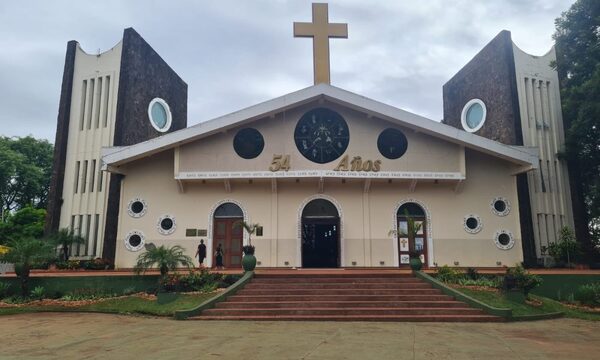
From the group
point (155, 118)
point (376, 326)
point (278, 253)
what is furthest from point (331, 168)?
point (155, 118)

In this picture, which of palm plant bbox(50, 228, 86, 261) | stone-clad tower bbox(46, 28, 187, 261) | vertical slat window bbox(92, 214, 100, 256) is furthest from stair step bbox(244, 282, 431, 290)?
palm plant bbox(50, 228, 86, 261)

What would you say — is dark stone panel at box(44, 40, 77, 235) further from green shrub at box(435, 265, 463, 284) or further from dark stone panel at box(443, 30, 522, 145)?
dark stone panel at box(443, 30, 522, 145)

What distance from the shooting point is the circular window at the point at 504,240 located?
19000 millimetres

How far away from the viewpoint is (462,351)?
7.42m

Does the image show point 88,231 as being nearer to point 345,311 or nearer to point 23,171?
point 345,311

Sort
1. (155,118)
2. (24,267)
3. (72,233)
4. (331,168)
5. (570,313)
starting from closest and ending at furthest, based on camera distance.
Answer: (570,313)
(24,267)
(331,168)
(72,233)
(155,118)

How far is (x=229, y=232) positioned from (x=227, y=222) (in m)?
0.42

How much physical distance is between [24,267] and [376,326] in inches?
433

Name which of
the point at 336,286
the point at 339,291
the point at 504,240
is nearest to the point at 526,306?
the point at 339,291

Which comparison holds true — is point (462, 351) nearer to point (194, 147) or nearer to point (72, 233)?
point (194, 147)

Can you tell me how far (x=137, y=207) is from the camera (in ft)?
62.8

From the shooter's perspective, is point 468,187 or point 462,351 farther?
point 468,187

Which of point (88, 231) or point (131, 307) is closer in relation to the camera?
point (131, 307)

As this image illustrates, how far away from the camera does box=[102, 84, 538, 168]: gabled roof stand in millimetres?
18109
